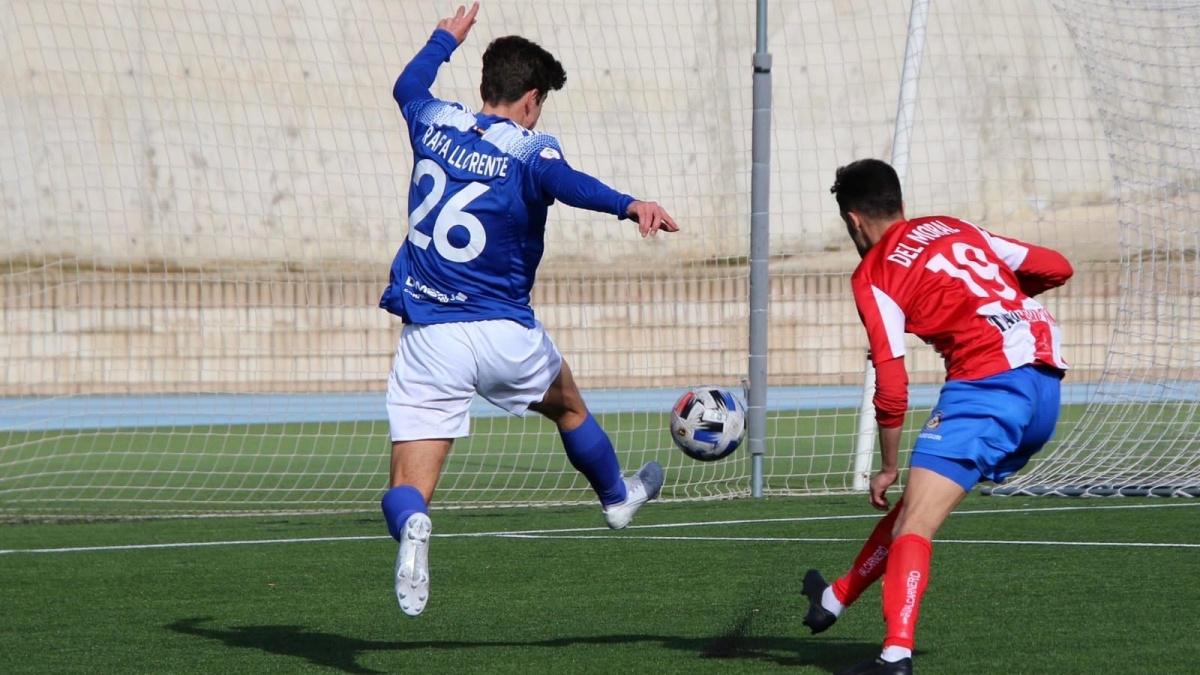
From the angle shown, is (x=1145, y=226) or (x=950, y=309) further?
(x=1145, y=226)

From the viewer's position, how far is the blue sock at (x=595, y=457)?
497 centimetres

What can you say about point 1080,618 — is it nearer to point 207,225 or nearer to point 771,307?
point 771,307

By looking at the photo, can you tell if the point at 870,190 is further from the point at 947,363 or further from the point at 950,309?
the point at 947,363

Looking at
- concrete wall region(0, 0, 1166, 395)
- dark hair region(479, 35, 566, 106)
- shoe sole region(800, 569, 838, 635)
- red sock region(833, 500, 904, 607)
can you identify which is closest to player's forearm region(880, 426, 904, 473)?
red sock region(833, 500, 904, 607)

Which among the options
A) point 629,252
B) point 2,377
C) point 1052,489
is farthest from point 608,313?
point 2,377

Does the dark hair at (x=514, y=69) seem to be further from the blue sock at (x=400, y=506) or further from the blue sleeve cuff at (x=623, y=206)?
the blue sock at (x=400, y=506)

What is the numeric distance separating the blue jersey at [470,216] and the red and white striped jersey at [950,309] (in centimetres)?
104

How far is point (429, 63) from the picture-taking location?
4793 mm

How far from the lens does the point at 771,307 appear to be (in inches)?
615

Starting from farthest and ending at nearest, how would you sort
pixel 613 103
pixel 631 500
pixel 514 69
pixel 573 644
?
pixel 613 103, pixel 631 500, pixel 573 644, pixel 514 69

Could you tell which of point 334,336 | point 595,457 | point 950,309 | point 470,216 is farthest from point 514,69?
point 334,336

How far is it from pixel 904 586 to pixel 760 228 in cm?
535

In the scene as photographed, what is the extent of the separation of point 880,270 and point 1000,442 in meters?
0.56

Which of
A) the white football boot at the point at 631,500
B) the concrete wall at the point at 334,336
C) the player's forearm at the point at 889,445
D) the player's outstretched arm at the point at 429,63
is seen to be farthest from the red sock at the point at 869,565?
the concrete wall at the point at 334,336
